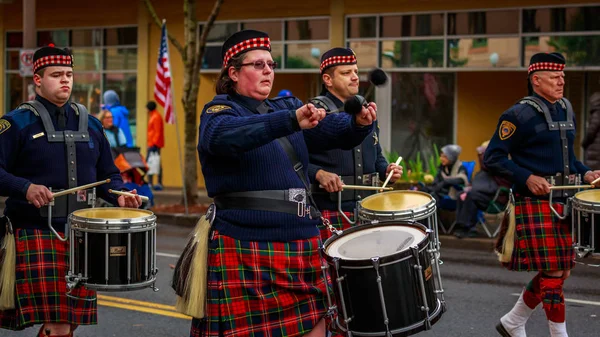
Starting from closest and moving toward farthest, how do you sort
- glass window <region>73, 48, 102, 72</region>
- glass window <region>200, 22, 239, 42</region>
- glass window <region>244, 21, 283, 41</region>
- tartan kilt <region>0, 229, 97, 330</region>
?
tartan kilt <region>0, 229, 97, 330</region> < glass window <region>244, 21, 283, 41</region> < glass window <region>200, 22, 239, 42</region> < glass window <region>73, 48, 102, 72</region>

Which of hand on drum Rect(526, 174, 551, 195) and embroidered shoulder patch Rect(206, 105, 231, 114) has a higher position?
embroidered shoulder patch Rect(206, 105, 231, 114)

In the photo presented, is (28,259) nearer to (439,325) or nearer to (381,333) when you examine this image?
(381,333)

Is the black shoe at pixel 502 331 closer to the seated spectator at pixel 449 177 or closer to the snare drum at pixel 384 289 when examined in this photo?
the snare drum at pixel 384 289

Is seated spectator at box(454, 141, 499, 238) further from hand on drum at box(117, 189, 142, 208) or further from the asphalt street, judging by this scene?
hand on drum at box(117, 189, 142, 208)

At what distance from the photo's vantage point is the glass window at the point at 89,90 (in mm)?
21719

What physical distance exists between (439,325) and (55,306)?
3277 millimetres

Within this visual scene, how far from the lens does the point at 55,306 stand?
5578 mm

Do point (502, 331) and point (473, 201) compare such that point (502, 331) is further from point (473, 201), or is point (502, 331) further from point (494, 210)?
point (494, 210)

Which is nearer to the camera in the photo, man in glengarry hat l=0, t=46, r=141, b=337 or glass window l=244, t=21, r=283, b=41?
man in glengarry hat l=0, t=46, r=141, b=337

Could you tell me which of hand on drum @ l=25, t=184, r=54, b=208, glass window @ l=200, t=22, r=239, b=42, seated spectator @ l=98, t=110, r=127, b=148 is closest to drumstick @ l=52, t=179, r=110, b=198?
hand on drum @ l=25, t=184, r=54, b=208

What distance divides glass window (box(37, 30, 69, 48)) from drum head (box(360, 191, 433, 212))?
17.3 metres

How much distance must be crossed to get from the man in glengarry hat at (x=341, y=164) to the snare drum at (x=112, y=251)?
128 cm

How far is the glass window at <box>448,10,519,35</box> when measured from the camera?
52.6ft

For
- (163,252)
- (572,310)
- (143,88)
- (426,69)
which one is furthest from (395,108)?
(572,310)
